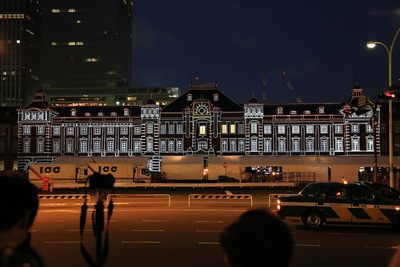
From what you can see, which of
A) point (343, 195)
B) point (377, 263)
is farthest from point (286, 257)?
point (343, 195)

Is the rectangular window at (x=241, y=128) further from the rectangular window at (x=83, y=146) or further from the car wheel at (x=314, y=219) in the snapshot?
the car wheel at (x=314, y=219)

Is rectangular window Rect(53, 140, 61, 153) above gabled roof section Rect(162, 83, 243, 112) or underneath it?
underneath

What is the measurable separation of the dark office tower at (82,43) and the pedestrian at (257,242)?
17330cm

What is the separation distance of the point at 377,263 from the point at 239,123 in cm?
6856

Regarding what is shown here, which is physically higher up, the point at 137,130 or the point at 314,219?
the point at 137,130

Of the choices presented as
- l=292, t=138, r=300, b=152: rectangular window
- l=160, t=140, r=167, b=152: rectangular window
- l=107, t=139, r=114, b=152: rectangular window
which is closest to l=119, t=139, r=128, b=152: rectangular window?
l=107, t=139, r=114, b=152: rectangular window

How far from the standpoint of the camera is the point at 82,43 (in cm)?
17288

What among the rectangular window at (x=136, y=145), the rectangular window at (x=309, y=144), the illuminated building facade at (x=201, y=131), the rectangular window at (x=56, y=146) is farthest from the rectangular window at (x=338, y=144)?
the rectangular window at (x=56, y=146)

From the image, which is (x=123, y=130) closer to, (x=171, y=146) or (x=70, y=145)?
(x=171, y=146)

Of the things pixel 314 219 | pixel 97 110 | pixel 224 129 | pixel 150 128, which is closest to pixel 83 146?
pixel 97 110

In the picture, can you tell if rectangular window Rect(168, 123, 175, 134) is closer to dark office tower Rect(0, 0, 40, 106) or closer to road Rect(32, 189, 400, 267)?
road Rect(32, 189, 400, 267)

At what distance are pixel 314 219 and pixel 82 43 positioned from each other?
549ft

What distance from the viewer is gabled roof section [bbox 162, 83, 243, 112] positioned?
263ft

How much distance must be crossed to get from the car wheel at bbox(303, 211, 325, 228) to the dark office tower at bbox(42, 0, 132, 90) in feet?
528
